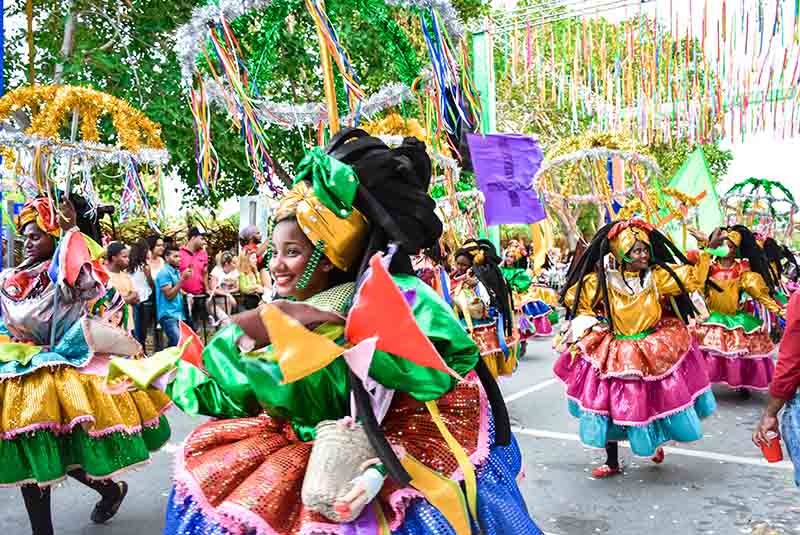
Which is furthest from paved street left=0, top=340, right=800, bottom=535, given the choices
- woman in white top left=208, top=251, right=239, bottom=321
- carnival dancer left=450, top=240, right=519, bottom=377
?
woman in white top left=208, top=251, right=239, bottom=321

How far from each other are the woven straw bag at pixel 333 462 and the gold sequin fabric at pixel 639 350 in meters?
3.61

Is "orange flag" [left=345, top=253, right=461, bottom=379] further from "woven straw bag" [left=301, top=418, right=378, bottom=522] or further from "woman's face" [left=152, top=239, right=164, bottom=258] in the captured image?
"woman's face" [left=152, top=239, right=164, bottom=258]

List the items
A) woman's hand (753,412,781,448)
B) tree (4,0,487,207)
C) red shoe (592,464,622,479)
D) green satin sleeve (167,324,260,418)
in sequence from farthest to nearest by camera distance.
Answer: tree (4,0,487,207)
red shoe (592,464,622,479)
woman's hand (753,412,781,448)
green satin sleeve (167,324,260,418)

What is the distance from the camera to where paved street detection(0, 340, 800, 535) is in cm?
441

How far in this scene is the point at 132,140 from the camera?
5.50 metres

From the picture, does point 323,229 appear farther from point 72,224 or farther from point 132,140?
point 132,140

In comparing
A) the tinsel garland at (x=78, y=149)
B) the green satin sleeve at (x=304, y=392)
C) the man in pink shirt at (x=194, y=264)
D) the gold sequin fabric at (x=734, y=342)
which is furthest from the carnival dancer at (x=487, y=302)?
the green satin sleeve at (x=304, y=392)

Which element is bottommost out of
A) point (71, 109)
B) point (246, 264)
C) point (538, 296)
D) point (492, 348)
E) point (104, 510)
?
point (538, 296)

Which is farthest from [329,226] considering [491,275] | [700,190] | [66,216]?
[700,190]

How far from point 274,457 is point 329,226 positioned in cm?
70

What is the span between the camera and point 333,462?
198 cm

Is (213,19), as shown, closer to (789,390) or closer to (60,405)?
(60,405)

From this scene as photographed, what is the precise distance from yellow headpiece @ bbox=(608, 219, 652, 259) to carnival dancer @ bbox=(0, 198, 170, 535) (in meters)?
3.33

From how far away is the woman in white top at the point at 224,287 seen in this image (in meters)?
11.9
